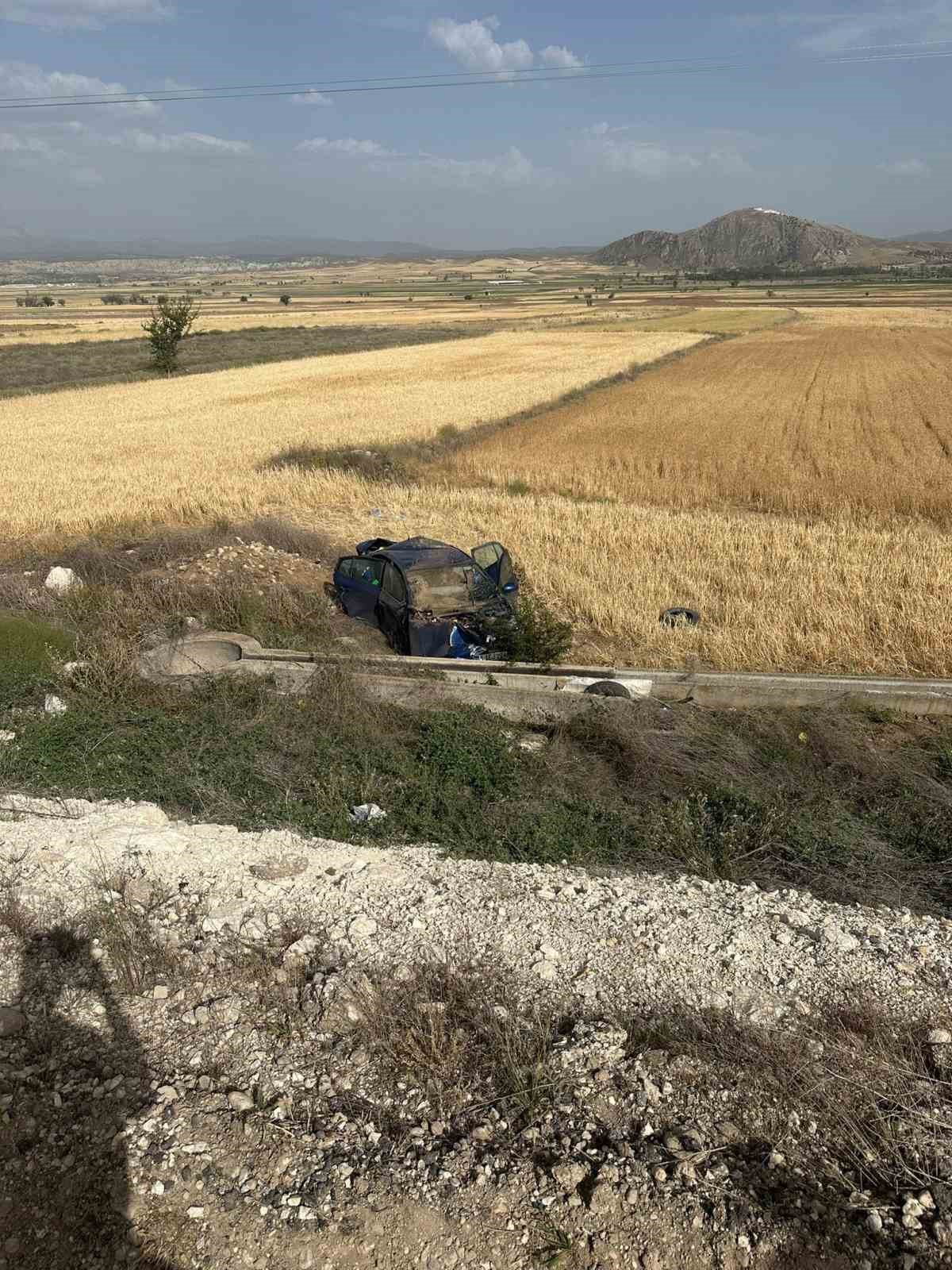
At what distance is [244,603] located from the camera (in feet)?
33.1

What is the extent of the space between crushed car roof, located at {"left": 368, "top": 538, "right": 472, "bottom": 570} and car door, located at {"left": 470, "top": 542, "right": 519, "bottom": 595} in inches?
13.0

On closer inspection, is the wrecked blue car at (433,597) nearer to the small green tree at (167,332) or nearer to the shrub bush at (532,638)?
the shrub bush at (532,638)

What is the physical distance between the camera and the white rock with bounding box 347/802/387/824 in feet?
19.3

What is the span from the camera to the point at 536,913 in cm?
491

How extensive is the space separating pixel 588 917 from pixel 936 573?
8716mm

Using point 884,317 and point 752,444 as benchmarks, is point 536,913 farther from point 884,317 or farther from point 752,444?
point 884,317

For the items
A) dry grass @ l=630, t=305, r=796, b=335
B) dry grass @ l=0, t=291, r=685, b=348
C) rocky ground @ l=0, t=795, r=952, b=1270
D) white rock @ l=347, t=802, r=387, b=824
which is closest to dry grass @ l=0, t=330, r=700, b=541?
white rock @ l=347, t=802, r=387, b=824

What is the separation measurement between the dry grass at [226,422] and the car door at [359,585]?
7183 mm

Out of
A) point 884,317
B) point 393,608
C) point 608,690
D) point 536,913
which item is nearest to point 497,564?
point 393,608

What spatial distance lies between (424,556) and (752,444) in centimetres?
1671

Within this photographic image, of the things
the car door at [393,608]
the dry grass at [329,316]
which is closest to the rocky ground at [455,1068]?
the car door at [393,608]

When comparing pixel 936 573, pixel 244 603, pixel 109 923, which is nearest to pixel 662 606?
pixel 936 573

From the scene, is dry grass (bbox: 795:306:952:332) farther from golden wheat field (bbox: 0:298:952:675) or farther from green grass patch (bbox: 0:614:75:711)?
green grass patch (bbox: 0:614:75:711)

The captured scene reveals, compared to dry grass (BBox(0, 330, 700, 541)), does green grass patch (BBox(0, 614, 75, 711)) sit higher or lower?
lower
